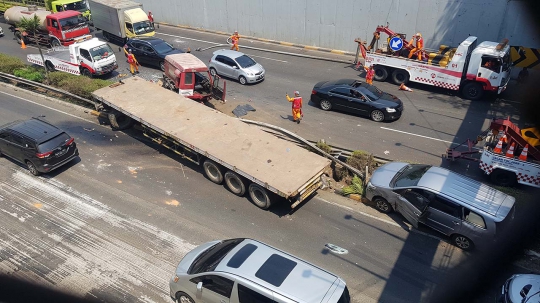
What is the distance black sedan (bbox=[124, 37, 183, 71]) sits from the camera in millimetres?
23516

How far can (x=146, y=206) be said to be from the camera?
12727 mm

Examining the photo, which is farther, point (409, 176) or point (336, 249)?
point (409, 176)

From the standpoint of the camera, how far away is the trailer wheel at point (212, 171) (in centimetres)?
1341

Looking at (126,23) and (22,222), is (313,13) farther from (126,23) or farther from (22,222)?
(22,222)

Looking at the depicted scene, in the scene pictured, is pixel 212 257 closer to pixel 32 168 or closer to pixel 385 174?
pixel 385 174

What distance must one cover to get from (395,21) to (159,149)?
16594 millimetres

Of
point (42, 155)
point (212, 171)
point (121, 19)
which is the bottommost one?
point (212, 171)

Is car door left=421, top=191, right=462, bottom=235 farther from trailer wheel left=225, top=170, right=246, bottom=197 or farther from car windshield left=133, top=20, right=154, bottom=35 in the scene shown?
car windshield left=133, top=20, right=154, bottom=35

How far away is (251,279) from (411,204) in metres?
5.73

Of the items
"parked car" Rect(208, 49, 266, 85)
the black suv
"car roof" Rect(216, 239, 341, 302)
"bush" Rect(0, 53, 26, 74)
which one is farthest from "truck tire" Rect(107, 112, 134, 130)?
"car roof" Rect(216, 239, 341, 302)

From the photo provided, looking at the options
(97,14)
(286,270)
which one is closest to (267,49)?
(97,14)

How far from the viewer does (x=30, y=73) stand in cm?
2136

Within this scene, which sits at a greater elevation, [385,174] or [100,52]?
[100,52]

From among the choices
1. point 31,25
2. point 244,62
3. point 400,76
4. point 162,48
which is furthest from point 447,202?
point 31,25
